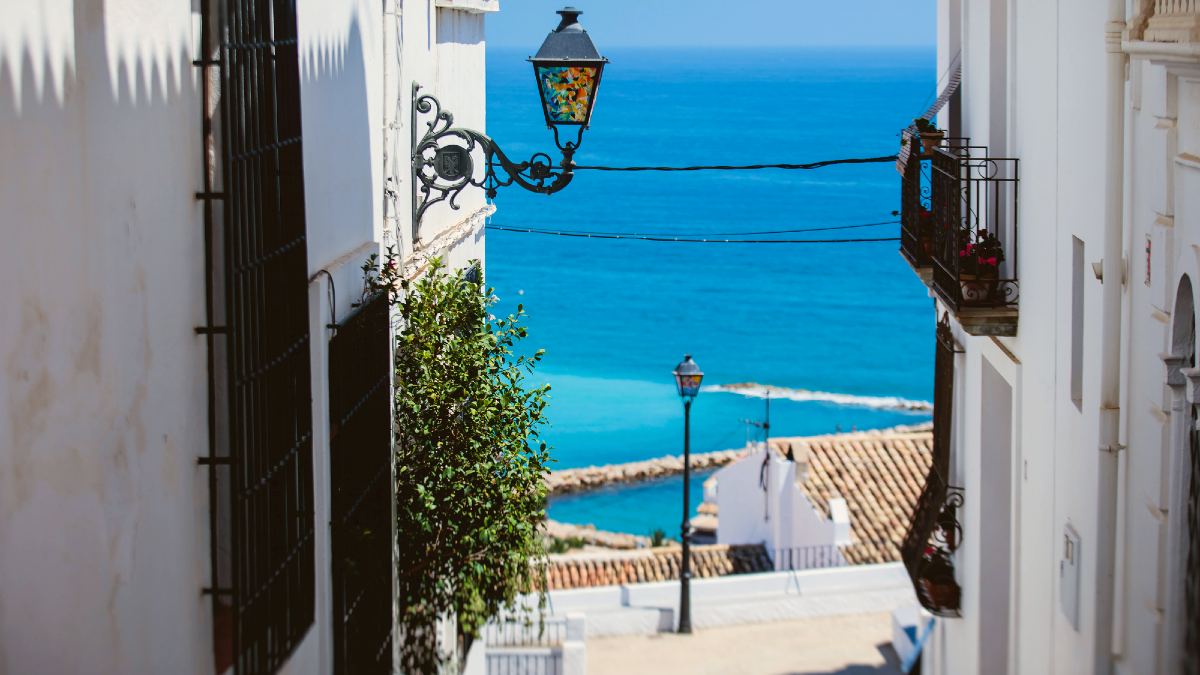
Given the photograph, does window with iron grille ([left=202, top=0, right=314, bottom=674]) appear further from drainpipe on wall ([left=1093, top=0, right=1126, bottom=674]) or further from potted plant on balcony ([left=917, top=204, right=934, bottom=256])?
potted plant on balcony ([left=917, top=204, right=934, bottom=256])

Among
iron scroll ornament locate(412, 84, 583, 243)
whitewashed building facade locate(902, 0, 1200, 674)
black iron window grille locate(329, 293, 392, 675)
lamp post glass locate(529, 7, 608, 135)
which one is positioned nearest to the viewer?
whitewashed building facade locate(902, 0, 1200, 674)

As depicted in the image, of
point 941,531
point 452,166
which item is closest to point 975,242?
point 941,531

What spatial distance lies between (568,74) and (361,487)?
9.16ft

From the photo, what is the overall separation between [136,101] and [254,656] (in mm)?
Answer: 2130

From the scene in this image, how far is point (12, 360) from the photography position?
3.87 meters

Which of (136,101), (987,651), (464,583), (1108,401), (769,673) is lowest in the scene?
(769,673)

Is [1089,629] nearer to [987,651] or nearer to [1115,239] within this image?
[1115,239]

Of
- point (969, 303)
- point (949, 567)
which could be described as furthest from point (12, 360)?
point (949, 567)

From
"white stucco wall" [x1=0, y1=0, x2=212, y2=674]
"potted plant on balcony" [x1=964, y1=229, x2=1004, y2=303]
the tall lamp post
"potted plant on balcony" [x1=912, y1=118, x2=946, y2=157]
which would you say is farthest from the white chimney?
"white stucco wall" [x1=0, y1=0, x2=212, y2=674]

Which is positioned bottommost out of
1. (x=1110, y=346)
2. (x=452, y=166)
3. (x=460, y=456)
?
(x=460, y=456)

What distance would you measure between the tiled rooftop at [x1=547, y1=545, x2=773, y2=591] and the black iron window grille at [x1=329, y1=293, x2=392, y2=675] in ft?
51.3

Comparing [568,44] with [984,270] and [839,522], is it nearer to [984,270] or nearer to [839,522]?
[984,270]

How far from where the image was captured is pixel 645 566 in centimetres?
2500

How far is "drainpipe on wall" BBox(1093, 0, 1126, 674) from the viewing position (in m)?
6.98
